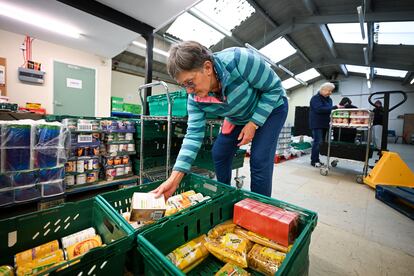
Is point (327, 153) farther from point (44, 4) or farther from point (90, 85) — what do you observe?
point (90, 85)

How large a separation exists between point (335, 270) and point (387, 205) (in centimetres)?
148

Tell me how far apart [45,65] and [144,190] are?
4263mm

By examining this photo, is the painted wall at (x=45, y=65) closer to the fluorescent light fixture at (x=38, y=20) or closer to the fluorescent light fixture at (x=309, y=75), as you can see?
the fluorescent light fixture at (x=38, y=20)

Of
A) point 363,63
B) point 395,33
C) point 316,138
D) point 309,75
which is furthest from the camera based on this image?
point 309,75

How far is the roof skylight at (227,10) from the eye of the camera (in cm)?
391

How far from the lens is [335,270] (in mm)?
983

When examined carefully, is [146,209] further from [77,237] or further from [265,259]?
[265,259]

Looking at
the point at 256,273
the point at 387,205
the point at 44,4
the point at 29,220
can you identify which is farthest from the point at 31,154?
the point at 387,205

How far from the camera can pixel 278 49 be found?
7.09 m

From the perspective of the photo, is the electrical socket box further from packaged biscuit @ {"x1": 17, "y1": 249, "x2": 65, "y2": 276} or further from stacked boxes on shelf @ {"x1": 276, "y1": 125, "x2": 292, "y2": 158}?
stacked boxes on shelf @ {"x1": 276, "y1": 125, "x2": 292, "y2": 158}

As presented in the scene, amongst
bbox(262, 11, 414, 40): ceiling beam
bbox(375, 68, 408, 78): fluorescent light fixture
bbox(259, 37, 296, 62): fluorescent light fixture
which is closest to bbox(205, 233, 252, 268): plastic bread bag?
bbox(262, 11, 414, 40): ceiling beam

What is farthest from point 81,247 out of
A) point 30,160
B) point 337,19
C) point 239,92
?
point 337,19

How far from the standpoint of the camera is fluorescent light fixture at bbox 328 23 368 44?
5.36 meters

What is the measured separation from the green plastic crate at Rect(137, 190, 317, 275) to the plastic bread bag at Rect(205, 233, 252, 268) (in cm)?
6
